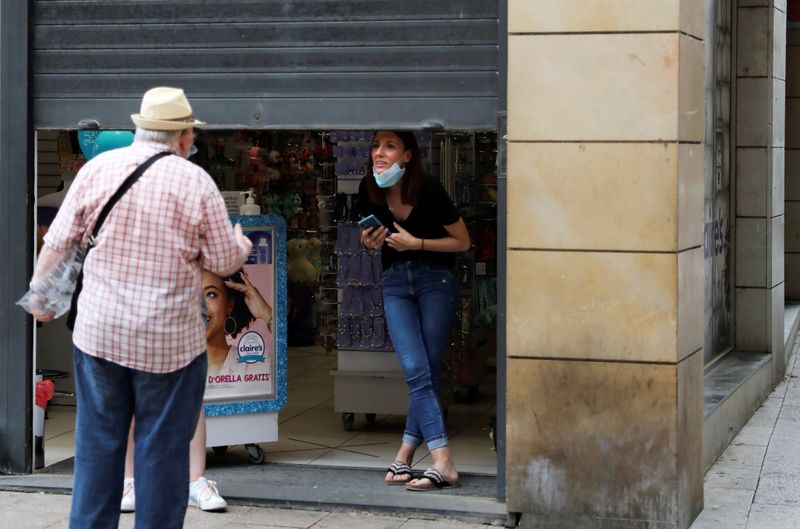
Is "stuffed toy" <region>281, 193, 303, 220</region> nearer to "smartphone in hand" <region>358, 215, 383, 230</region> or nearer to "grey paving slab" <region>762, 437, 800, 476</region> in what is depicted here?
"smartphone in hand" <region>358, 215, 383, 230</region>

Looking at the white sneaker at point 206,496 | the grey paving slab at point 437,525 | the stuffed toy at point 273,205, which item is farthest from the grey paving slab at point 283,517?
the stuffed toy at point 273,205

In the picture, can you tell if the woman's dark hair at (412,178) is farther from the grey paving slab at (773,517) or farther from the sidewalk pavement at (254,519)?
the grey paving slab at (773,517)

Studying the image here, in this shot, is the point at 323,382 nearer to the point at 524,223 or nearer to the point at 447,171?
the point at 447,171

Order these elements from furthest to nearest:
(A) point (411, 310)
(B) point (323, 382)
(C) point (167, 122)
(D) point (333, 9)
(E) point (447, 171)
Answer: (B) point (323, 382), (E) point (447, 171), (A) point (411, 310), (D) point (333, 9), (C) point (167, 122)

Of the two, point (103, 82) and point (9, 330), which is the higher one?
point (103, 82)

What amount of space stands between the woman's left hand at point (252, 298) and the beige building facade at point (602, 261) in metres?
1.81

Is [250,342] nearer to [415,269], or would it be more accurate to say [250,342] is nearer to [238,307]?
[238,307]

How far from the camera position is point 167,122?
5020 millimetres

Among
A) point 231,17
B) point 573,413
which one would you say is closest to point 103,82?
point 231,17

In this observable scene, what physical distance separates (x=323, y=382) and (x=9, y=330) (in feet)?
12.5

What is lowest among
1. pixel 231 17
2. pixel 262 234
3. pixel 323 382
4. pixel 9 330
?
pixel 323 382

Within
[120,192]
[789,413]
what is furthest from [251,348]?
[789,413]

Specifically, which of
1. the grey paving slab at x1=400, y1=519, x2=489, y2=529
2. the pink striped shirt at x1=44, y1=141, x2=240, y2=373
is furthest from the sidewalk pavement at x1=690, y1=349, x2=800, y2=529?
the pink striped shirt at x1=44, y1=141, x2=240, y2=373

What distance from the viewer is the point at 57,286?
16.7 feet
